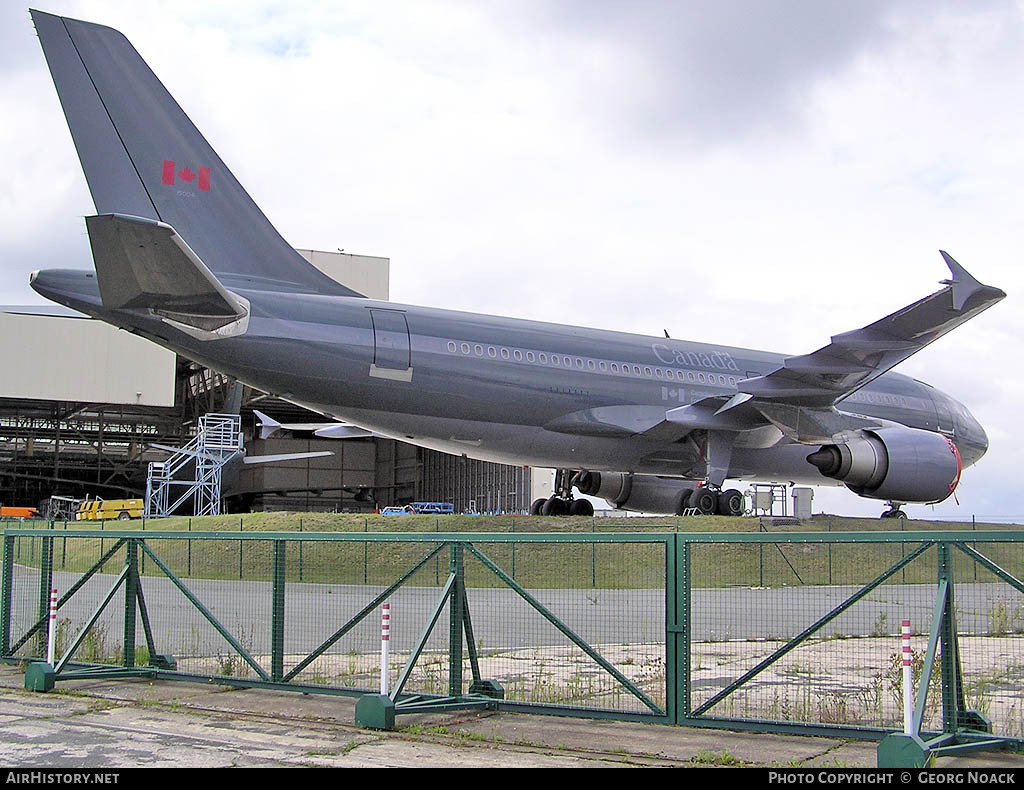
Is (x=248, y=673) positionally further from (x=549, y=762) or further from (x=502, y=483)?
(x=502, y=483)

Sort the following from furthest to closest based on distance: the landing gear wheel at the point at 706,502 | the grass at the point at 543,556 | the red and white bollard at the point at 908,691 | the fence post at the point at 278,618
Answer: the landing gear wheel at the point at 706,502 < the grass at the point at 543,556 < the fence post at the point at 278,618 < the red and white bollard at the point at 908,691

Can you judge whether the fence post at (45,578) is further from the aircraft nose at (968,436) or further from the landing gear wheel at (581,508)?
the aircraft nose at (968,436)

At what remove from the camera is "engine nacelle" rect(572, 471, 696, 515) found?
2338 cm

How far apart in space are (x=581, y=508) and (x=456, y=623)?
14792 millimetres

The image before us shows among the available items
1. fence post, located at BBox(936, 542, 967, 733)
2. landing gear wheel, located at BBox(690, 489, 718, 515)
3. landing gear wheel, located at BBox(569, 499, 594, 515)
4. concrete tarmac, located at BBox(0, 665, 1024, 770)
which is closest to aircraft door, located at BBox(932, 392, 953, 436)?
landing gear wheel, located at BBox(690, 489, 718, 515)

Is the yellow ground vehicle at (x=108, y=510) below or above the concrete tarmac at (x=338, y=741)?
above

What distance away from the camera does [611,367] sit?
67.3 ft

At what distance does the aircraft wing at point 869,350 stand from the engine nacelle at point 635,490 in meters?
4.16

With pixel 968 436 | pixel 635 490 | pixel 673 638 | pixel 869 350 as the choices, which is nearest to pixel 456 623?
pixel 673 638

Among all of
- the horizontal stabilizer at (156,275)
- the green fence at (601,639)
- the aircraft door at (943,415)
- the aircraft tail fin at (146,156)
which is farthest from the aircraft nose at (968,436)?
the horizontal stabilizer at (156,275)

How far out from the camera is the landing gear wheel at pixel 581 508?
2311 cm

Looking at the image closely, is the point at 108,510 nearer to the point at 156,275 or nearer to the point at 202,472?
the point at 202,472

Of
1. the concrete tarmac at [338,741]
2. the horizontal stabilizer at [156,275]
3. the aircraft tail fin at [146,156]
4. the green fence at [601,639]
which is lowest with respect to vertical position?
the concrete tarmac at [338,741]

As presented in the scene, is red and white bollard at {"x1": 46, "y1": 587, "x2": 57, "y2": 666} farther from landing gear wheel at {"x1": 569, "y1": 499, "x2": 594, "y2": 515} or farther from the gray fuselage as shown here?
landing gear wheel at {"x1": 569, "y1": 499, "x2": 594, "y2": 515}
